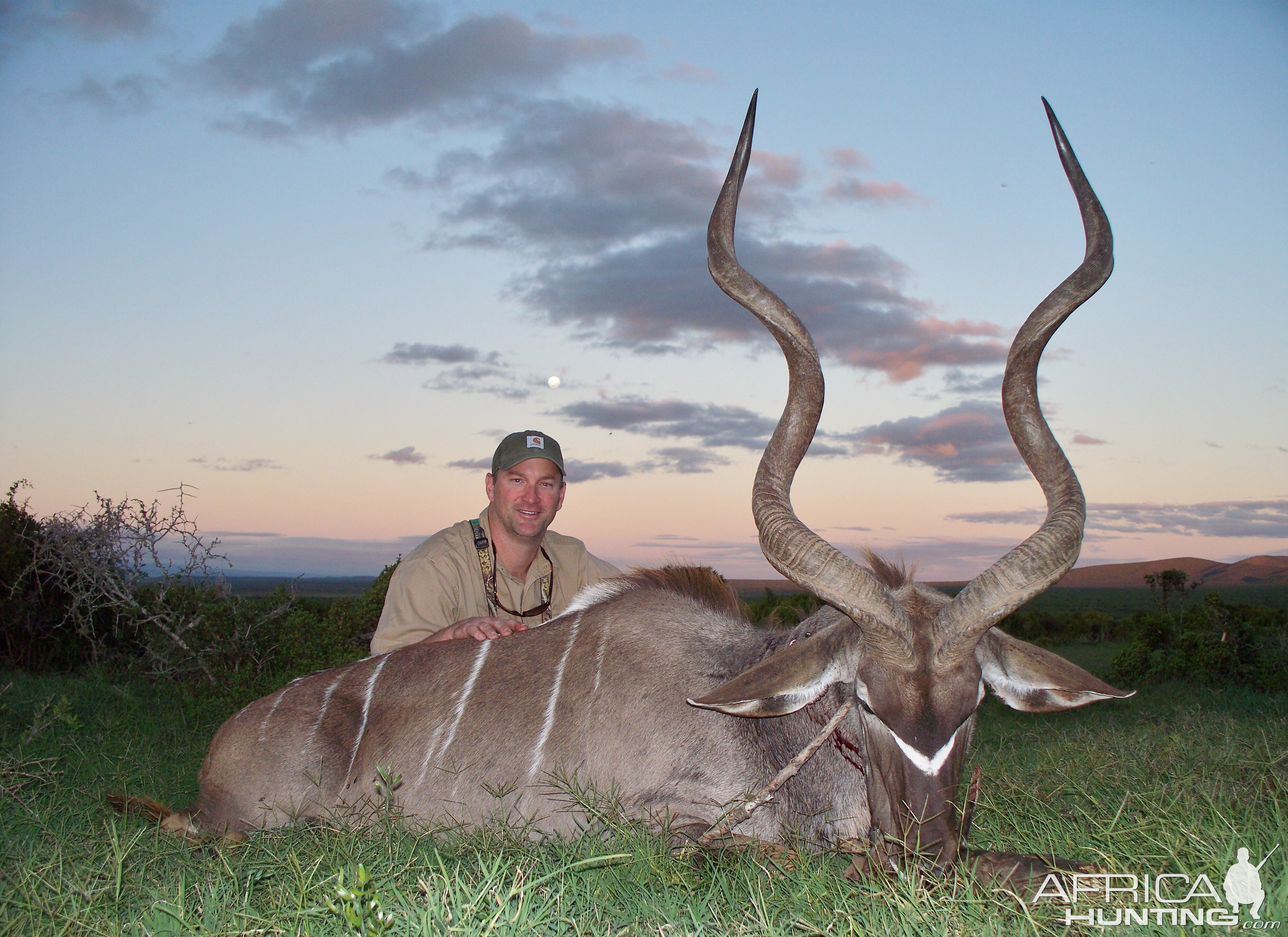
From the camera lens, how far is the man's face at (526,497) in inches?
217

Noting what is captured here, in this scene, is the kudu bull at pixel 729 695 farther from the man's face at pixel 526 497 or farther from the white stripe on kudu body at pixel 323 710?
the man's face at pixel 526 497

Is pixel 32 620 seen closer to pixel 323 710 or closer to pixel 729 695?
pixel 323 710

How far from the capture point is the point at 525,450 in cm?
552

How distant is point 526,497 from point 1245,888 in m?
4.00

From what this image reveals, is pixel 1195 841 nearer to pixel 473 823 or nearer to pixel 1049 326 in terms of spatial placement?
pixel 1049 326

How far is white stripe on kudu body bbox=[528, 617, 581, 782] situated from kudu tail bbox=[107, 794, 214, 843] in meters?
1.28

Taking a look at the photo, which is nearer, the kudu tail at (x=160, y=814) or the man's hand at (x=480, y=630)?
the kudu tail at (x=160, y=814)

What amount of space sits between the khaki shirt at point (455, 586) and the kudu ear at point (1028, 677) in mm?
2341

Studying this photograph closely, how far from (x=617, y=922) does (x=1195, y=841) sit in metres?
1.72

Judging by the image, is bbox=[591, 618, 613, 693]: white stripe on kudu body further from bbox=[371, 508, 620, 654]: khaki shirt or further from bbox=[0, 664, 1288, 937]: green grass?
bbox=[371, 508, 620, 654]: khaki shirt

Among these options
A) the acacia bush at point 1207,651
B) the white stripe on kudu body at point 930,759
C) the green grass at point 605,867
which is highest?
the white stripe on kudu body at point 930,759

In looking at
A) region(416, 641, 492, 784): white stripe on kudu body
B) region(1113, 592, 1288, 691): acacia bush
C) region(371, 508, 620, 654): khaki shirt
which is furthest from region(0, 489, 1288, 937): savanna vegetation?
region(1113, 592, 1288, 691): acacia bush

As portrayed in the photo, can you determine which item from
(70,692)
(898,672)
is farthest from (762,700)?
(70,692)

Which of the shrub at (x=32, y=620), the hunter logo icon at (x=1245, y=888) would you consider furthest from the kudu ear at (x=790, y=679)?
the shrub at (x=32, y=620)
